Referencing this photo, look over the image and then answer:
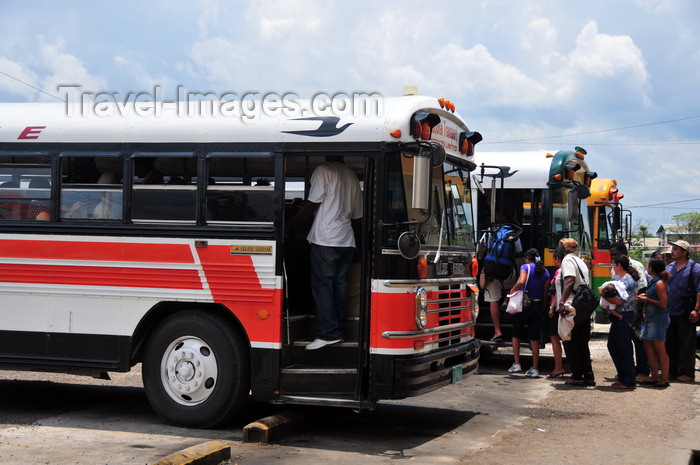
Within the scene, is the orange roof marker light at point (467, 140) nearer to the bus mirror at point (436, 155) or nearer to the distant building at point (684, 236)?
the bus mirror at point (436, 155)

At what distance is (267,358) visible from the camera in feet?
26.6

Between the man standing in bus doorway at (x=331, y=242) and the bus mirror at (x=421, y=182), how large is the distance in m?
1.02

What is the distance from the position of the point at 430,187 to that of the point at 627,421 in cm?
385

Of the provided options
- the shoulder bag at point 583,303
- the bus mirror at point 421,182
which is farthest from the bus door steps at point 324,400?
the shoulder bag at point 583,303

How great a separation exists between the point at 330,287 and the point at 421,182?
4.77 ft

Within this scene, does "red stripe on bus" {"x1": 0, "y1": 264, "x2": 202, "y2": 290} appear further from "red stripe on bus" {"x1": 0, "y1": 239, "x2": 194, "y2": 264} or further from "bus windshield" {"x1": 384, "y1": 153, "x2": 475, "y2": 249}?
"bus windshield" {"x1": 384, "y1": 153, "x2": 475, "y2": 249}

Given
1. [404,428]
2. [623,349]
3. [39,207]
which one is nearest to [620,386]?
Result: [623,349]

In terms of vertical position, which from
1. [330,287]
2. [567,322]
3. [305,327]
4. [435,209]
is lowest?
[567,322]

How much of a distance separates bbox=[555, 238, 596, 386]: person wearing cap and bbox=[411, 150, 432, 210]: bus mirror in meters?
4.70

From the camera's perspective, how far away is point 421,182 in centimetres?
748

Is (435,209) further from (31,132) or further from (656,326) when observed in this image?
(656,326)

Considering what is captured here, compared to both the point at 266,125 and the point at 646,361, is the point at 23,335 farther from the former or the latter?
the point at 646,361

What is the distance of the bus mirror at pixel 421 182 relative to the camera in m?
7.43

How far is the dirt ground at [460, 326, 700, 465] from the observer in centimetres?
767
